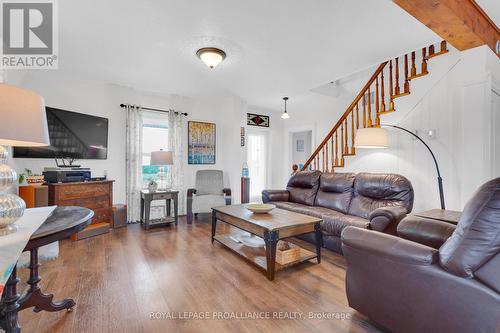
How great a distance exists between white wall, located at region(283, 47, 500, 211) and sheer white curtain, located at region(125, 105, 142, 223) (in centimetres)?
404

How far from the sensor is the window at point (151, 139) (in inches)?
180

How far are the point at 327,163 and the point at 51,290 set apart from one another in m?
4.13

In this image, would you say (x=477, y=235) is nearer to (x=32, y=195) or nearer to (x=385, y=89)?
(x=385, y=89)

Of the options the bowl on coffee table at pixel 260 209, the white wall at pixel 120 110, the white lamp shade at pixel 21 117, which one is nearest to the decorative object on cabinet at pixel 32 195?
the white wall at pixel 120 110

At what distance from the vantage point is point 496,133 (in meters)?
2.72

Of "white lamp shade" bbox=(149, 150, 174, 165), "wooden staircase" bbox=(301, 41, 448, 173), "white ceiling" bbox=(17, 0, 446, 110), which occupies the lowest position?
"white lamp shade" bbox=(149, 150, 174, 165)

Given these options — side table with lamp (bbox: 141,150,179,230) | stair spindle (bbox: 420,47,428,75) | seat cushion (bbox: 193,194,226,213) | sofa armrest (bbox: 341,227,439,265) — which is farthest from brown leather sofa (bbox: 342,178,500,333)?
side table with lamp (bbox: 141,150,179,230)

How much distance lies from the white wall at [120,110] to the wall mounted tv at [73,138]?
0.48ft

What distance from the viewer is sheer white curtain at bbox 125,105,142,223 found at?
4.24 metres

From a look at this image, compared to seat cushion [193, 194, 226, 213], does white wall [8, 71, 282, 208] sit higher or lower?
higher

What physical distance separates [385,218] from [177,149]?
12.4ft

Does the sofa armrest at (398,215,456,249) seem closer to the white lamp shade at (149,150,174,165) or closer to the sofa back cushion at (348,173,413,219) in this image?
the sofa back cushion at (348,173,413,219)

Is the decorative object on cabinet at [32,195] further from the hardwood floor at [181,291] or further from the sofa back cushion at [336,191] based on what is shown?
the sofa back cushion at [336,191]

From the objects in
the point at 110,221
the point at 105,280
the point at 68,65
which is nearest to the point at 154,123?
the point at 68,65
